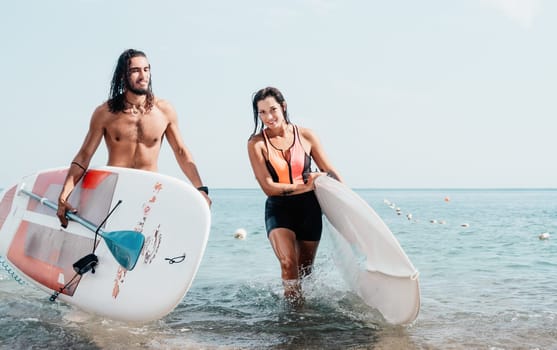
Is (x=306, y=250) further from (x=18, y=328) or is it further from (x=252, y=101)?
(x=18, y=328)

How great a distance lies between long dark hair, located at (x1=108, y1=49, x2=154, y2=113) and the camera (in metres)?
3.85

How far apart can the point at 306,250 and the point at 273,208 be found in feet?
1.31

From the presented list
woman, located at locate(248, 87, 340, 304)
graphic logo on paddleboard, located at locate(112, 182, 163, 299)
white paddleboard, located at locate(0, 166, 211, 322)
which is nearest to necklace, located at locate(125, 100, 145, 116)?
white paddleboard, located at locate(0, 166, 211, 322)

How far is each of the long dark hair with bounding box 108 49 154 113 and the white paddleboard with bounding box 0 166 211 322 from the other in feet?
1.42

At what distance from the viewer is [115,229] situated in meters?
3.68

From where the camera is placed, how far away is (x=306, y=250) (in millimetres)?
4219

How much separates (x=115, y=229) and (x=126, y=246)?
29cm

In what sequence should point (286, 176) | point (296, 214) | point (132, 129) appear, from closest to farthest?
point (132, 129)
point (286, 176)
point (296, 214)

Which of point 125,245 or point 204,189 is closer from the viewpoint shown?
point 125,245

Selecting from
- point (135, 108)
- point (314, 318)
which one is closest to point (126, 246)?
point (135, 108)

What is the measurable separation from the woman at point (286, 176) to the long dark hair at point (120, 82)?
2.64 feet

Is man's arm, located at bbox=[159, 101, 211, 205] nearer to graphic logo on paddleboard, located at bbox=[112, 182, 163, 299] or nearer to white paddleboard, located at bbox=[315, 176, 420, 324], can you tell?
graphic logo on paddleboard, located at bbox=[112, 182, 163, 299]

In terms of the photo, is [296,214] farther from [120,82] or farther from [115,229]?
[120,82]

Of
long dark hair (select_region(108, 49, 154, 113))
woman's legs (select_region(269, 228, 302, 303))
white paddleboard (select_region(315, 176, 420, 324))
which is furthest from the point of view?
woman's legs (select_region(269, 228, 302, 303))
